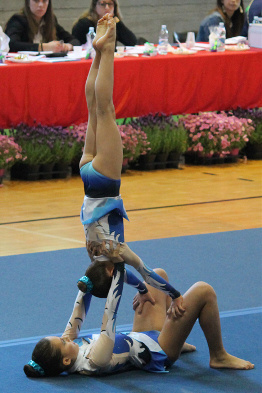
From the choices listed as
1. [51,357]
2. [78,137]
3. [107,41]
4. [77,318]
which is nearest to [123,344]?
[77,318]

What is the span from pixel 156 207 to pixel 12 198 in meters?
1.19

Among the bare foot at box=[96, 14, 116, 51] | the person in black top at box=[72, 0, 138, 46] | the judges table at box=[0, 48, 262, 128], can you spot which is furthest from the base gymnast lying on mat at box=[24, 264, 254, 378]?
the person in black top at box=[72, 0, 138, 46]

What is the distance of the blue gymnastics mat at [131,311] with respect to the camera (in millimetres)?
3338

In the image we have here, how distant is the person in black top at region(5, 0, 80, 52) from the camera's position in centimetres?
765

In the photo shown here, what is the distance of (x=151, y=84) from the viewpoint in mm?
7586

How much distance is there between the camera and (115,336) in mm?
3436

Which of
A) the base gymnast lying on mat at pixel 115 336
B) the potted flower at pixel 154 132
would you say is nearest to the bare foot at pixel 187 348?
the base gymnast lying on mat at pixel 115 336

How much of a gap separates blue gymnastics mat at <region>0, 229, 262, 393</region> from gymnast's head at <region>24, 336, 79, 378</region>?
4cm

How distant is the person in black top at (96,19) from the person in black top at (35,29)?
32 centimetres

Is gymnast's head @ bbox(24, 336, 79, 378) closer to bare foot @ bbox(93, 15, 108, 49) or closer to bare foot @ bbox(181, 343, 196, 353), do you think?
bare foot @ bbox(181, 343, 196, 353)

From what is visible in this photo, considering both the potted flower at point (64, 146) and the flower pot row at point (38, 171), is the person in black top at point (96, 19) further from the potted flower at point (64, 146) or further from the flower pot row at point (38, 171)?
the flower pot row at point (38, 171)

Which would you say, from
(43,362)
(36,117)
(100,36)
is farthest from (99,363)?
(36,117)

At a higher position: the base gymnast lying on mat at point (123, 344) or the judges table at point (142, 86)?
the judges table at point (142, 86)

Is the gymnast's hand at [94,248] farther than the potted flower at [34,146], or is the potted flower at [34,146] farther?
the potted flower at [34,146]
